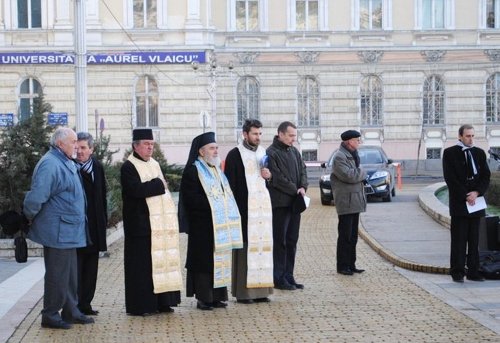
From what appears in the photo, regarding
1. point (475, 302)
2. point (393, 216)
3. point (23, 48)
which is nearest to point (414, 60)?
point (23, 48)

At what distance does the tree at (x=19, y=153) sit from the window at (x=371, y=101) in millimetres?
32776

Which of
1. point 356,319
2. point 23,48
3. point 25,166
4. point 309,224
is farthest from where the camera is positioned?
point 23,48

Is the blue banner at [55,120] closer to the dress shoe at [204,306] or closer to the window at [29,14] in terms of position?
the dress shoe at [204,306]

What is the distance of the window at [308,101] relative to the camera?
166ft

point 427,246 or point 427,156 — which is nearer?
point 427,246

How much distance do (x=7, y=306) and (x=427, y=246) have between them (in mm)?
8056

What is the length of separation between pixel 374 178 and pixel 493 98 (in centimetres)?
2165

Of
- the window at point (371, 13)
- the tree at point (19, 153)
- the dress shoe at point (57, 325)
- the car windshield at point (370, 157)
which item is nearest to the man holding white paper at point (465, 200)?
the dress shoe at point (57, 325)

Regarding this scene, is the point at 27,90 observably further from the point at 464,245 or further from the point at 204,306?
the point at 204,306

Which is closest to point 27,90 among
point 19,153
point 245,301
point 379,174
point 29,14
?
point 29,14

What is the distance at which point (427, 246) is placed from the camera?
19.0 m

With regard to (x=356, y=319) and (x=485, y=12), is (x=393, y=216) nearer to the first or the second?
(x=356, y=319)

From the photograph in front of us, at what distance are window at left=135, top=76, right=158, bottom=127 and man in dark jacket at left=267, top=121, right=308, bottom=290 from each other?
34454mm

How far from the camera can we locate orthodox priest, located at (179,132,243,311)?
12836 millimetres
